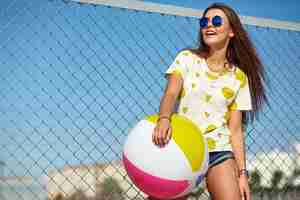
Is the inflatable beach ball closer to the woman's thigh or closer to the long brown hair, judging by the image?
the woman's thigh

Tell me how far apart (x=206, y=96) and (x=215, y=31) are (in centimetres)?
43

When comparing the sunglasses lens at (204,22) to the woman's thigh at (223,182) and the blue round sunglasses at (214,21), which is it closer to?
the blue round sunglasses at (214,21)

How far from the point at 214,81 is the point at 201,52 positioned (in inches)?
9.3

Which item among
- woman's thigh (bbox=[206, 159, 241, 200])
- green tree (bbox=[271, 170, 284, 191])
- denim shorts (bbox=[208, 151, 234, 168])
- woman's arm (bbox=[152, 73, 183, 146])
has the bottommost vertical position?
green tree (bbox=[271, 170, 284, 191])

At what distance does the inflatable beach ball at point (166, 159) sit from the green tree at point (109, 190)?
2.65 m

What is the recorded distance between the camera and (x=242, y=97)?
3.12 m

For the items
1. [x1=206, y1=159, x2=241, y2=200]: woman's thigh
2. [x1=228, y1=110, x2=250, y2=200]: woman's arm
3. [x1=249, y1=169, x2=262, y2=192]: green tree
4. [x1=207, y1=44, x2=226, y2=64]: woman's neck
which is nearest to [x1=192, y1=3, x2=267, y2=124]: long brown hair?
[x1=207, y1=44, x2=226, y2=64]: woman's neck

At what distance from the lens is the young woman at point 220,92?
9.32 ft

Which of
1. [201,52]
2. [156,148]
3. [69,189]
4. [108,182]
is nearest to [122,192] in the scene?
[108,182]

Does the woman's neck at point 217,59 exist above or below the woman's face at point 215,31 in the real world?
below

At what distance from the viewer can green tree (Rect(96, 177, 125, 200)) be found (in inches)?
202

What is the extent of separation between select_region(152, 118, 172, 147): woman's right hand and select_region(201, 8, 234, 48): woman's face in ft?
2.61

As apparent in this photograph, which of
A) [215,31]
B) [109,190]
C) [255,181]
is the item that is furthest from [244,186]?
[255,181]

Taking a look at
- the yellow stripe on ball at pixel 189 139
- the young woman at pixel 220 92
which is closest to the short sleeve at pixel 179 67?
the young woman at pixel 220 92
